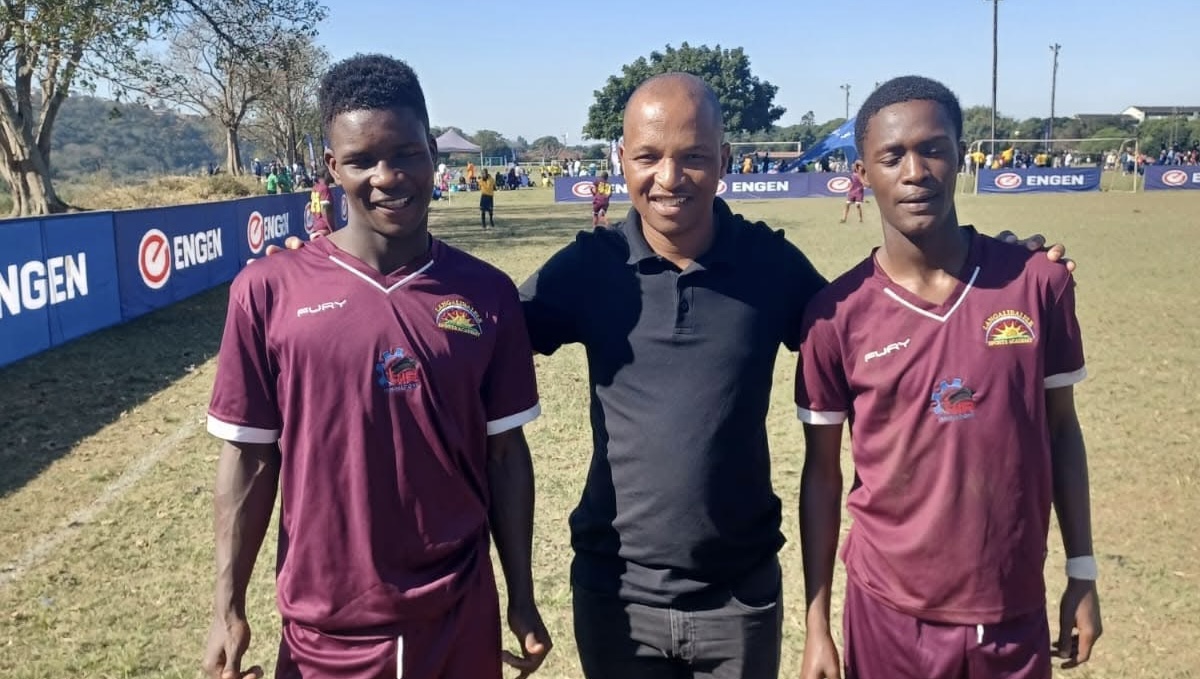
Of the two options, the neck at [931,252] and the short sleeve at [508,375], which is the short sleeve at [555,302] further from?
the neck at [931,252]

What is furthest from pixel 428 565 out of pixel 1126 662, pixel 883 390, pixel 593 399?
pixel 1126 662

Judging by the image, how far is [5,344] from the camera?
9320 millimetres

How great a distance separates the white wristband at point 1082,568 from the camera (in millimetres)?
2504

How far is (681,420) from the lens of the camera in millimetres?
2510

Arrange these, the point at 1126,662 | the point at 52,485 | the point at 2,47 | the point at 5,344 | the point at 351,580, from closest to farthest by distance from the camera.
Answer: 1. the point at 351,580
2. the point at 1126,662
3. the point at 52,485
4. the point at 5,344
5. the point at 2,47

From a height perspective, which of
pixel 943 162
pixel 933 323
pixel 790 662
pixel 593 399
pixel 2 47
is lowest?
pixel 790 662

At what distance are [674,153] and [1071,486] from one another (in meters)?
1.38

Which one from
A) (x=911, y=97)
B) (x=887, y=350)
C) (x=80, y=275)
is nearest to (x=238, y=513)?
(x=887, y=350)

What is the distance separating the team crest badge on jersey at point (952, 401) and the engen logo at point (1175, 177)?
42.6 m

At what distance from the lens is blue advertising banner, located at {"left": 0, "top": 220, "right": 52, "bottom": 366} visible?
363 inches

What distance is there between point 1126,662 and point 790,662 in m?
1.45

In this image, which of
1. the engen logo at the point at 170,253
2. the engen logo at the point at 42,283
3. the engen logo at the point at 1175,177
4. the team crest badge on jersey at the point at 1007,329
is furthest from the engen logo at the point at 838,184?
the team crest badge on jersey at the point at 1007,329

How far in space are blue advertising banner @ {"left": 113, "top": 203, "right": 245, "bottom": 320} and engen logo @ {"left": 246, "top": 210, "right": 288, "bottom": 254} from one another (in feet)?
2.67

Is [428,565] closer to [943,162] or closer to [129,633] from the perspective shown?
[943,162]
